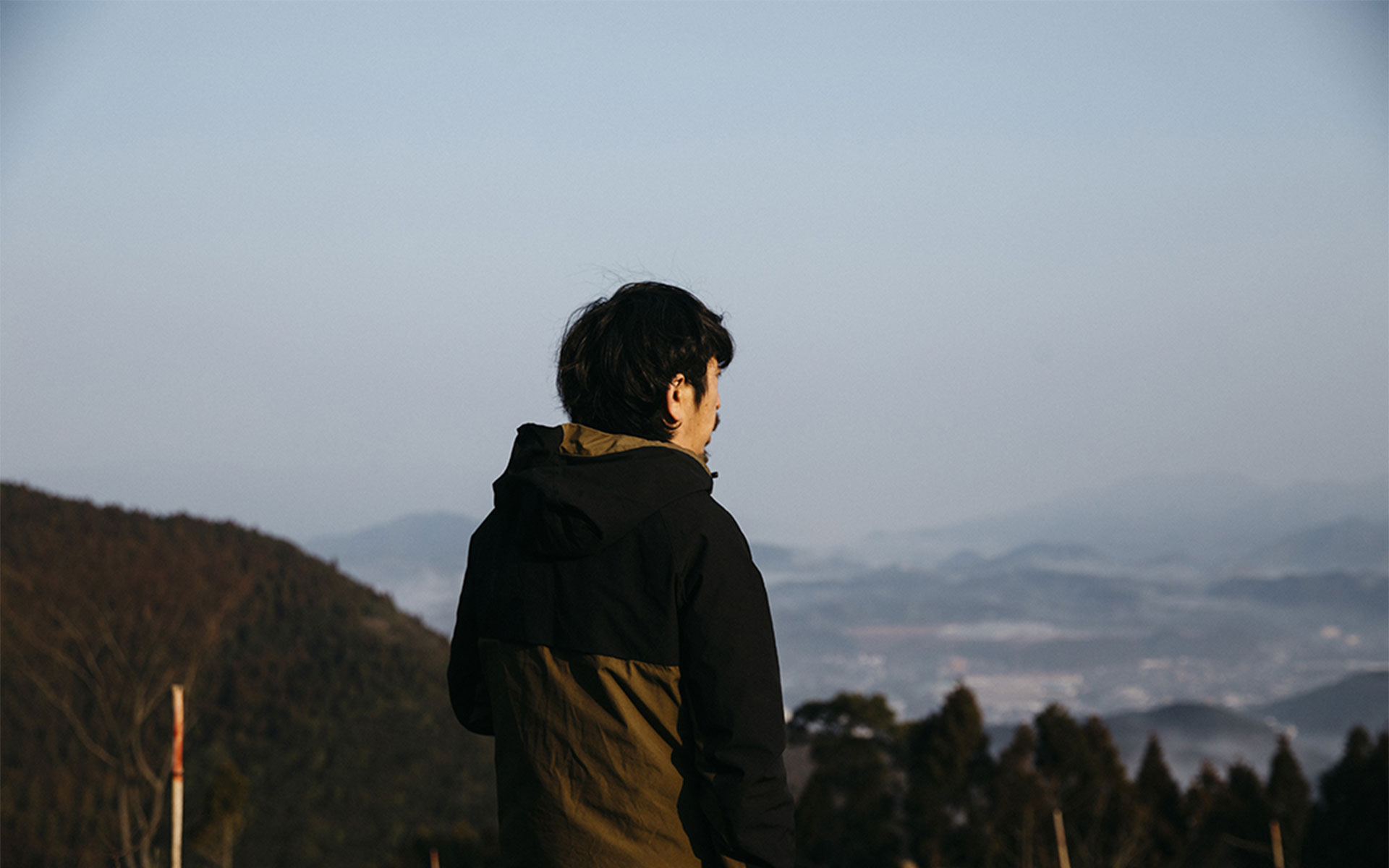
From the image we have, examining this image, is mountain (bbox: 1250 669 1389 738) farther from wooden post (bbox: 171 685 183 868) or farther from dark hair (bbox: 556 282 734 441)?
dark hair (bbox: 556 282 734 441)

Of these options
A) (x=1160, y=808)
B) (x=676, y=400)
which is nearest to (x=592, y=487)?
(x=676, y=400)

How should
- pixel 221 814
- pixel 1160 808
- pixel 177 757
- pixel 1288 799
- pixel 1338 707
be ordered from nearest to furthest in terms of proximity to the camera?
pixel 177 757, pixel 221 814, pixel 1288 799, pixel 1160 808, pixel 1338 707

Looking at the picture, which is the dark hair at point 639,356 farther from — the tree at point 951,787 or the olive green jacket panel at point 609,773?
the tree at point 951,787

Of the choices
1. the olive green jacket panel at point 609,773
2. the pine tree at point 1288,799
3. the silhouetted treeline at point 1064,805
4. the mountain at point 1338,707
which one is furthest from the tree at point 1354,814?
the mountain at point 1338,707

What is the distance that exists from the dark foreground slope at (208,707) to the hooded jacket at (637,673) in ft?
75.4

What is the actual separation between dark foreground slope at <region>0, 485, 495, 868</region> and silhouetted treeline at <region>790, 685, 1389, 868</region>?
9.73 meters

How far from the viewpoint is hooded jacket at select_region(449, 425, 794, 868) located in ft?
5.98

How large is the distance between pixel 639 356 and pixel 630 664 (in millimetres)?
468

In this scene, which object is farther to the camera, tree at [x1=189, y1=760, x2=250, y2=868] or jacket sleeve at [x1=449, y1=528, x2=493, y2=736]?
tree at [x1=189, y1=760, x2=250, y2=868]

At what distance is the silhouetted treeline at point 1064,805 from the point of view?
2947cm

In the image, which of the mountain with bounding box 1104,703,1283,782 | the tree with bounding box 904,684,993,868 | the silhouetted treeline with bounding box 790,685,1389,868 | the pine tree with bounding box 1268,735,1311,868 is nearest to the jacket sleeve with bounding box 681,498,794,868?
the silhouetted treeline with bounding box 790,685,1389,868

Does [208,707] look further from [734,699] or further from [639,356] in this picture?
[734,699]

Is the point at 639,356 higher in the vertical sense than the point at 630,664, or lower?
higher

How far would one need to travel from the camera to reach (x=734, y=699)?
1.80 metres
